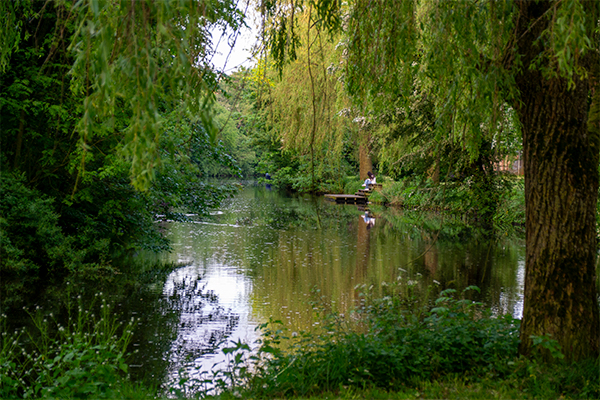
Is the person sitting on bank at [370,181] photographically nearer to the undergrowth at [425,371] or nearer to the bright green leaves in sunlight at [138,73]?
the undergrowth at [425,371]

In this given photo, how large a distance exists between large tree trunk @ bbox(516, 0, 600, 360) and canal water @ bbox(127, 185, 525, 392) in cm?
79

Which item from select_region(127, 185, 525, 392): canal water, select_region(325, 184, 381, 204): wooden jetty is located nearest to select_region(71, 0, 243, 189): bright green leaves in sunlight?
select_region(127, 185, 525, 392): canal water

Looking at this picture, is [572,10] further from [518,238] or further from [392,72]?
[518,238]

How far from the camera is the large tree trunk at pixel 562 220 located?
12.7 feet

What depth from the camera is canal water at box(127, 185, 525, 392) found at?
6270mm

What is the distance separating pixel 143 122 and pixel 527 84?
2918 millimetres

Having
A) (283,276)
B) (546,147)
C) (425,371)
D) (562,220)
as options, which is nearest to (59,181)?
(283,276)

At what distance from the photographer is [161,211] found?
1041cm

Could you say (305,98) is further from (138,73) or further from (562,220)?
(138,73)

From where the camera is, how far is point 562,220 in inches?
154

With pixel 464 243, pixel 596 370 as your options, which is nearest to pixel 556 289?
pixel 596 370

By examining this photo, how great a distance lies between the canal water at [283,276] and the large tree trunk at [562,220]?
790 millimetres

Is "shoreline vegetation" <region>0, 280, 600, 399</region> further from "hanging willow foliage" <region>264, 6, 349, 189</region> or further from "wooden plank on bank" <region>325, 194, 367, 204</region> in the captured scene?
"wooden plank on bank" <region>325, 194, 367, 204</region>

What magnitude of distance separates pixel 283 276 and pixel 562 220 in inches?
250
